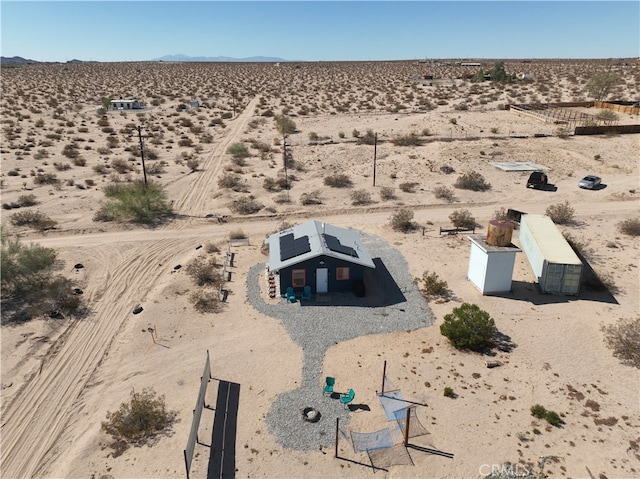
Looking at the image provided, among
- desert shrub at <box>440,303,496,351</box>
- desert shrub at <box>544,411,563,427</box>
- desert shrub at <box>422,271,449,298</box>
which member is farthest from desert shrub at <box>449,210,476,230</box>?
desert shrub at <box>544,411,563,427</box>

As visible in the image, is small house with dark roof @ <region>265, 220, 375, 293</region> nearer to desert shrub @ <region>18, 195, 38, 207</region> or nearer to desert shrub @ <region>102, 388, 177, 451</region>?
desert shrub @ <region>102, 388, 177, 451</region>

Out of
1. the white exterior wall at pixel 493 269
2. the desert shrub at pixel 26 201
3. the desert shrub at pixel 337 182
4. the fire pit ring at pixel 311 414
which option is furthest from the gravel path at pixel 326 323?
the desert shrub at pixel 26 201

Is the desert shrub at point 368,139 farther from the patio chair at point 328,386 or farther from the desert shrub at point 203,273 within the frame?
the patio chair at point 328,386

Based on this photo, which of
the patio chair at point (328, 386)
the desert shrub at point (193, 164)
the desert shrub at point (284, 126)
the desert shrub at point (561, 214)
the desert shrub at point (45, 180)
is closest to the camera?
the patio chair at point (328, 386)

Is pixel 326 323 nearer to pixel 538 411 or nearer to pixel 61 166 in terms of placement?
pixel 538 411

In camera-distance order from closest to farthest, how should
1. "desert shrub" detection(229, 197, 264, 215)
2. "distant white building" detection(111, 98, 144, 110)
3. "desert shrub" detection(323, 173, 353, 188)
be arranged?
"desert shrub" detection(229, 197, 264, 215), "desert shrub" detection(323, 173, 353, 188), "distant white building" detection(111, 98, 144, 110)

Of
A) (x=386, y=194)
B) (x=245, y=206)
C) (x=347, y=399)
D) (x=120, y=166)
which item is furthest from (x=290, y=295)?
(x=120, y=166)
